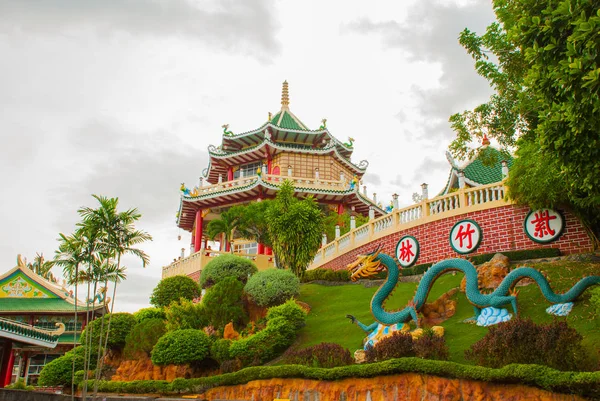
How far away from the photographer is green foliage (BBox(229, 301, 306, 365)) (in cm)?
1734

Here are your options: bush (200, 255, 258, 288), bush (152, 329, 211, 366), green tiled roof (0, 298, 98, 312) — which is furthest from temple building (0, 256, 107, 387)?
bush (152, 329, 211, 366)

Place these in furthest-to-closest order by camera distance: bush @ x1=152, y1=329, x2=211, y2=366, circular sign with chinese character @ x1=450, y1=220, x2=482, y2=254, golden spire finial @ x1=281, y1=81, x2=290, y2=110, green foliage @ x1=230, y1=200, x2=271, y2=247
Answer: golden spire finial @ x1=281, y1=81, x2=290, y2=110
green foliage @ x1=230, y1=200, x2=271, y2=247
circular sign with chinese character @ x1=450, y1=220, x2=482, y2=254
bush @ x1=152, y1=329, x2=211, y2=366

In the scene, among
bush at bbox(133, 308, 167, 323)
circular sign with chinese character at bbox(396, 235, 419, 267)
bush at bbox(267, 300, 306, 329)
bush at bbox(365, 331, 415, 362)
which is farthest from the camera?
bush at bbox(133, 308, 167, 323)

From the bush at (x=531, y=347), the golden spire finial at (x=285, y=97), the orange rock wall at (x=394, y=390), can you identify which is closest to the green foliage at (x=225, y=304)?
the orange rock wall at (x=394, y=390)

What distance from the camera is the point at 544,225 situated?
19391mm

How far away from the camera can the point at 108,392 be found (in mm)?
19500

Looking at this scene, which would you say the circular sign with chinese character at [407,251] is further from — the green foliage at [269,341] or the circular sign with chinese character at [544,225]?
the green foliage at [269,341]

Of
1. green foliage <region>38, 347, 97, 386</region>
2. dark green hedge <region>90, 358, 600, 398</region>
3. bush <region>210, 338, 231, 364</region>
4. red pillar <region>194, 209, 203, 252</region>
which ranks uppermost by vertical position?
red pillar <region>194, 209, 203, 252</region>

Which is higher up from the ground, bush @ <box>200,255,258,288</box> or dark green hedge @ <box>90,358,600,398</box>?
bush @ <box>200,255,258,288</box>

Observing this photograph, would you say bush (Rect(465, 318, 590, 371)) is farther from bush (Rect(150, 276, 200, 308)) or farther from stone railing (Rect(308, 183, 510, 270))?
bush (Rect(150, 276, 200, 308))

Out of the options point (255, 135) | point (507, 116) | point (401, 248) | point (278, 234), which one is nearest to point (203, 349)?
point (278, 234)

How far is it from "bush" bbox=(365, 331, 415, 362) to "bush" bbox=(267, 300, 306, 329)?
4.96 metres

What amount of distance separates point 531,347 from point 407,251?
11.6 m

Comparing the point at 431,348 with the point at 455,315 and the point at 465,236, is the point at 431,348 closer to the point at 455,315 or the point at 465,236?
the point at 455,315
